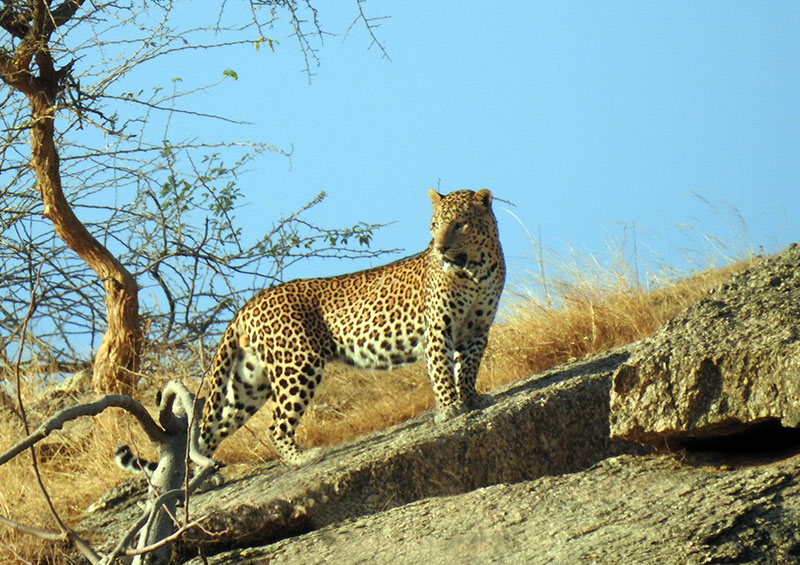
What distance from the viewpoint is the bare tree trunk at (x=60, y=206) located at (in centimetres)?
977

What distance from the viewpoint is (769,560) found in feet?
13.5

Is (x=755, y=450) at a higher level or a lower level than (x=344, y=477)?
lower

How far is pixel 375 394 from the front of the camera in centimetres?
1048

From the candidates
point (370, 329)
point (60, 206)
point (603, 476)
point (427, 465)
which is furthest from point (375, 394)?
point (603, 476)

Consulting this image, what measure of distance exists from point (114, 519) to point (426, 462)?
261cm

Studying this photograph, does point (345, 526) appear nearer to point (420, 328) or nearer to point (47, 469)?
point (420, 328)

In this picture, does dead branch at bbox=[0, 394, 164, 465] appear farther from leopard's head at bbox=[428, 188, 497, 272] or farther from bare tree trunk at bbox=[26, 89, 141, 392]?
bare tree trunk at bbox=[26, 89, 141, 392]

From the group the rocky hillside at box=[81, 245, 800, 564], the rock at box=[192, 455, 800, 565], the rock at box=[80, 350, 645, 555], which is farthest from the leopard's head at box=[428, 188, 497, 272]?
the rock at box=[192, 455, 800, 565]

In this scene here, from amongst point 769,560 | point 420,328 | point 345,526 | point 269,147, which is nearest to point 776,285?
point 769,560

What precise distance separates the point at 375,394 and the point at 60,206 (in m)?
3.43

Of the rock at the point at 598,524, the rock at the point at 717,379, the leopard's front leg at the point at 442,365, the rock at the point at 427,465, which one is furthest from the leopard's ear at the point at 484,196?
the rock at the point at 598,524

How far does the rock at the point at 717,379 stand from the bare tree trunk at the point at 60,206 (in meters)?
5.25

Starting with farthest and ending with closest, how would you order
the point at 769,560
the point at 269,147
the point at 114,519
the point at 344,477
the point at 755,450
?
the point at 269,147 < the point at 114,519 < the point at 344,477 < the point at 755,450 < the point at 769,560

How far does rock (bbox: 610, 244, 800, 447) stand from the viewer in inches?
195
